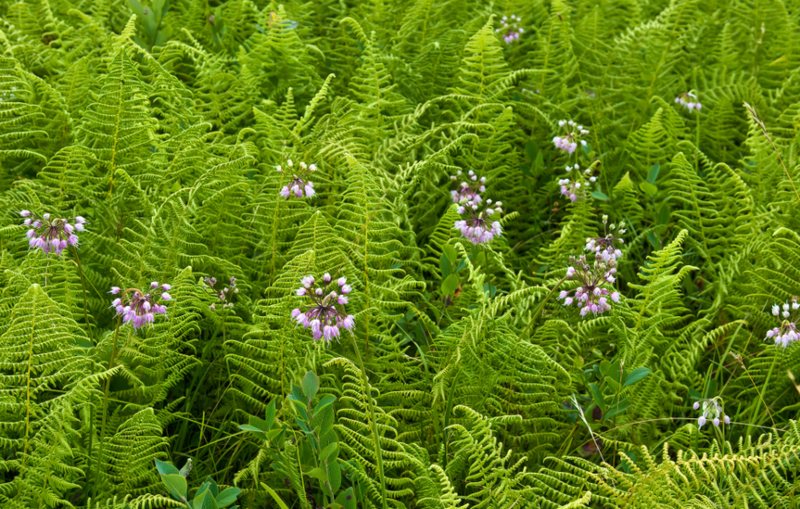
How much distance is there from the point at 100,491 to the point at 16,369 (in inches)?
17.5

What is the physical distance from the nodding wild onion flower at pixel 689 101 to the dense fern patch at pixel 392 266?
16mm

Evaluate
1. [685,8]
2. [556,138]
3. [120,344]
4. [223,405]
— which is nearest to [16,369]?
[120,344]

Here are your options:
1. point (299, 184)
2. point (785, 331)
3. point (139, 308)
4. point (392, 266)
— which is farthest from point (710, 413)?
point (139, 308)

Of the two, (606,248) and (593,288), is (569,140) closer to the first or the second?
(606,248)

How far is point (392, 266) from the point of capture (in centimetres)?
361

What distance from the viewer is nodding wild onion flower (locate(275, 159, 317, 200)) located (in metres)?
3.39

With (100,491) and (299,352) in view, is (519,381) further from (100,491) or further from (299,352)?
(100,491)

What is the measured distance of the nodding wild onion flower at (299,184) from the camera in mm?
3387

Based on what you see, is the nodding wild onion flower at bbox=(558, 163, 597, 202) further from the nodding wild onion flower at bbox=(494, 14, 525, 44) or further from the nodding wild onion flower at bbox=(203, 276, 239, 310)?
the nodding wild onion flower at bbox=(203, 276, 239, 310)

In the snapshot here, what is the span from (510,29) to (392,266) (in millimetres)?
1954

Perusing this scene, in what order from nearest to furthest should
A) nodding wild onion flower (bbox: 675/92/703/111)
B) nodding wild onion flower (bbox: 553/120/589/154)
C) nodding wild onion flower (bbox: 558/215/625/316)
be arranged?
nodding wild onion flower (bbox: 558/215/625/316), nodding wild onion flower (bbox: 553/120/589/154), nodding wild onion flower (bbox: 675/92/703/111)

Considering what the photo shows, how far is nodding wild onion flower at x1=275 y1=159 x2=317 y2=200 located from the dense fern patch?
0.18 ft

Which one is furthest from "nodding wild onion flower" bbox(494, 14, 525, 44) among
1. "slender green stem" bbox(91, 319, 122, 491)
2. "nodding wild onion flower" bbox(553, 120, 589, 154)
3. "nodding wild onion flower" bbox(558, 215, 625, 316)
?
"slender green stem" bbox(91, 319, 122, 491)

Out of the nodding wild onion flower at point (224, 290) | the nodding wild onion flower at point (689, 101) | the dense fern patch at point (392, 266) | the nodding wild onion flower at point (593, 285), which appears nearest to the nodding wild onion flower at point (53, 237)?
the dense fern patch at point (392, 266)
